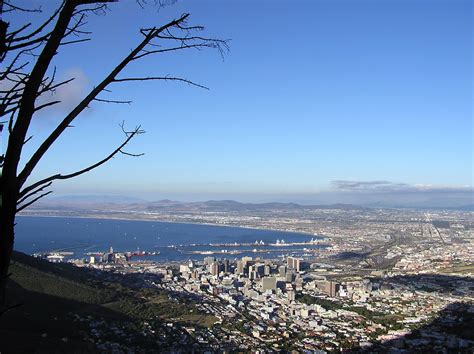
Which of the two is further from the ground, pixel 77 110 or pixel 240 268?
pixel 77 110

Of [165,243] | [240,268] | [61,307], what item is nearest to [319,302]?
[240,268]

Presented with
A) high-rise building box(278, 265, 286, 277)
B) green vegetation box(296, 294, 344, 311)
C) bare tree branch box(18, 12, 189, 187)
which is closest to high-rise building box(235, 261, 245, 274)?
high-rise building box(278, 265, 286, 277)

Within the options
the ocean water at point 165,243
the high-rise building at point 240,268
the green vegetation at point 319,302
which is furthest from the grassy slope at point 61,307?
the ocean water at point 165,243

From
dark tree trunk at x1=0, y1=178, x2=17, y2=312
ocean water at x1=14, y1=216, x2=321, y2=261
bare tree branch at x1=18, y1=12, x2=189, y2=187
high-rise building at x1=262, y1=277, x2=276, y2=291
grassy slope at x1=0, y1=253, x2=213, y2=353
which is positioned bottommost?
ocean water at x1=14, y1=216, x2=321, y2=261

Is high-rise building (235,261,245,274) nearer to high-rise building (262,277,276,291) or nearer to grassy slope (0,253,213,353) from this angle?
high-rise building (262,277,276,291)

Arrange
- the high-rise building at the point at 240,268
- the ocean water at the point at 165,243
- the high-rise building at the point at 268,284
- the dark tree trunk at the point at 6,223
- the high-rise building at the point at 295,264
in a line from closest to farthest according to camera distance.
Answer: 1. the dark tree trunk at the point at 6,223
2. the high-rise building at the point at 268,284
3. the high-rise building at the point at 240,268
4. the high-rise building at the point at 295,264
5. the ocean water at the point at 165,243

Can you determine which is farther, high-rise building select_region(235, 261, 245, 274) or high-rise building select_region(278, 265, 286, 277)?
high-rise building select_region(235, 261, 245, 274)

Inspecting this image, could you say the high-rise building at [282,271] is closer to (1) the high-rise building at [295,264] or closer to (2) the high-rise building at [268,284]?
(1) the high-rise building at [295,264]

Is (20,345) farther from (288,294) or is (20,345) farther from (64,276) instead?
(288,294)

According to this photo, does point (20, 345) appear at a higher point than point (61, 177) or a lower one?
lower

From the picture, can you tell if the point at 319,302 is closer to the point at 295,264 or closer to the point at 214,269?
the point at 214,269

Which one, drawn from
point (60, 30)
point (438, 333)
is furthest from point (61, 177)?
point (438, 333)
